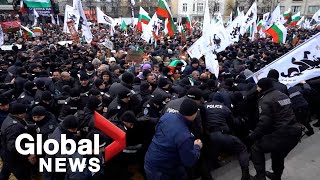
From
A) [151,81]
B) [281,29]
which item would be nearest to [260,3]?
[281,29]

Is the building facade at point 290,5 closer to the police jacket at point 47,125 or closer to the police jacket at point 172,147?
the police jacket at point 47,125

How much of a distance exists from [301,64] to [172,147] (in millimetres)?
3372

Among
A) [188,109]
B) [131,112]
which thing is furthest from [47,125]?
[188,109]

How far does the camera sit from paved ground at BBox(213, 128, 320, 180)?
544 cm

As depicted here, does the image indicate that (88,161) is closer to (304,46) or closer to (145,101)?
(145,101)

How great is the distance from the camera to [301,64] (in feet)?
17.9

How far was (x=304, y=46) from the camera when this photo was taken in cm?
532

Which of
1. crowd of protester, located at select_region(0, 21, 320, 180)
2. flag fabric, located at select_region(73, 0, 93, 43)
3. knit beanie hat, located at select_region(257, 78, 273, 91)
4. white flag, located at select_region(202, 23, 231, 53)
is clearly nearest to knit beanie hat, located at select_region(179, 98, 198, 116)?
crowd of protester, located at select_region(0, 21, 320, 180)

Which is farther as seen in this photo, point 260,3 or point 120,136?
point 260,3

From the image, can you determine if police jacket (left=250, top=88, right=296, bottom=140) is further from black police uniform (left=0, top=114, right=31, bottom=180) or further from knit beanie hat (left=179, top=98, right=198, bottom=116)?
black police uniform (left=0, top=114, right=31, bottom=180)

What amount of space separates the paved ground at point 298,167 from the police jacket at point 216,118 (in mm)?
1025

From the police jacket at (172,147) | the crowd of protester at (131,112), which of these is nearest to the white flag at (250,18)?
the crowd of protester at (131,112)

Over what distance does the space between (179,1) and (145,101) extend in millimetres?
72906

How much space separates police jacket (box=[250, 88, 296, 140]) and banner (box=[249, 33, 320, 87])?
109 cm
